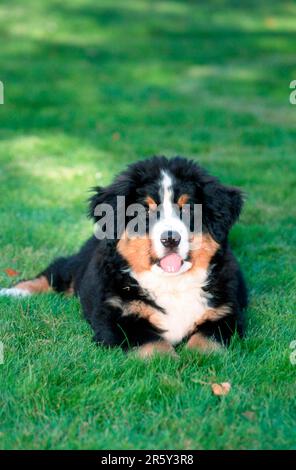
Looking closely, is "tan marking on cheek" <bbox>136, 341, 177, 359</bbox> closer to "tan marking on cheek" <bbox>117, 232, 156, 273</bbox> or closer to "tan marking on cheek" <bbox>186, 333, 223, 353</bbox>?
"tan marking on cheek" <bbox>186, 333, 223, 353</bbox>

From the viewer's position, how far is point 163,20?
17.9 meters

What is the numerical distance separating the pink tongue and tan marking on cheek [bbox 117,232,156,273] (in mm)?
67

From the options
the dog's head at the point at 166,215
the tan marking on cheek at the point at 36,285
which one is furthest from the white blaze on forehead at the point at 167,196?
the tan marking on cheek at the point at 36,285

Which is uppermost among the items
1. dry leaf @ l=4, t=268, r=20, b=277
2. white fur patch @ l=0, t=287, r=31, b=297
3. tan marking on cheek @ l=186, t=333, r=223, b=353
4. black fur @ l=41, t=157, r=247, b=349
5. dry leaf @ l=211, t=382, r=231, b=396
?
black fur @ l=41, t=157, r=247, b=349

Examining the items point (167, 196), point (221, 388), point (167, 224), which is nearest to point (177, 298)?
point (167, 224)

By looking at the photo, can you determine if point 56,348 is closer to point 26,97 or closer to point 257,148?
point 257,148

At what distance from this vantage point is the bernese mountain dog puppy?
4094 mm

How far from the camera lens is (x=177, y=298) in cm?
429

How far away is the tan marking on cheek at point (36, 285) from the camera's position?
5.14 metres

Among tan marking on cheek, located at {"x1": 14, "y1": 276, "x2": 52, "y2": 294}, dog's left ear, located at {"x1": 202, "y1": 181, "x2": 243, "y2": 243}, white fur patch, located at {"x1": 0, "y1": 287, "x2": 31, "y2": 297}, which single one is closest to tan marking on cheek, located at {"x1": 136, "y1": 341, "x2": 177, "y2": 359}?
dog's left ear, located at {"x1": 202, "y1": 181, "x2": 243, "y2": 243}

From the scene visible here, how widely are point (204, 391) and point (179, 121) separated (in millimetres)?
7552

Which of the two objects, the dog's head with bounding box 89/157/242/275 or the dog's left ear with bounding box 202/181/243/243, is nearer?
the dog's head with bounding box 89/157/242/275

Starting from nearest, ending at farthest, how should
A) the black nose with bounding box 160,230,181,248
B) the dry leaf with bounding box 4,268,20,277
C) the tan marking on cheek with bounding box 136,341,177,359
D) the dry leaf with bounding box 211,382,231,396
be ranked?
the dry leaf with bounding box 211,382,231,396 < the tan marking on cheek with bounding box 136,341,177,359 < the black nose with bounding box 160,230,181,248 < the dry leaf with bounding box 4,268,20,277

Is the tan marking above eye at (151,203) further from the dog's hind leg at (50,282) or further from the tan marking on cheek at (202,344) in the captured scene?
the dog's hind leg at (50,282)
